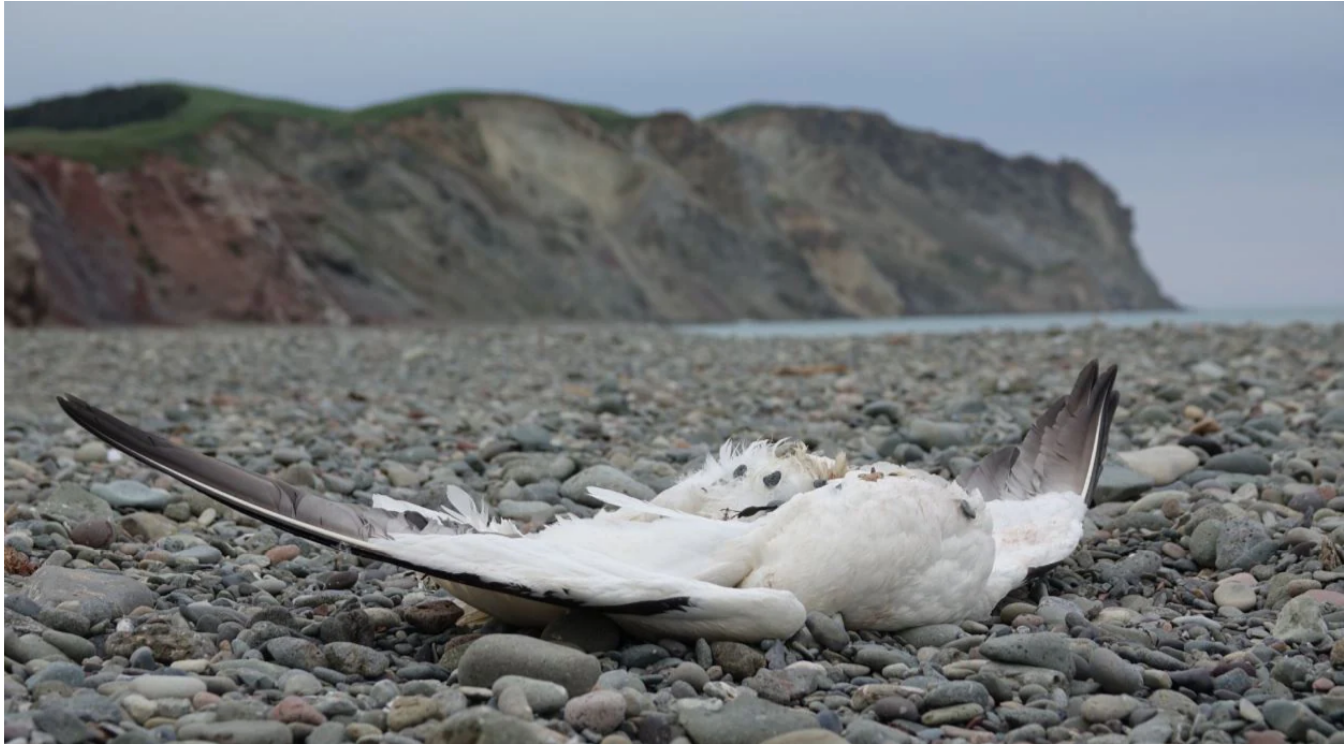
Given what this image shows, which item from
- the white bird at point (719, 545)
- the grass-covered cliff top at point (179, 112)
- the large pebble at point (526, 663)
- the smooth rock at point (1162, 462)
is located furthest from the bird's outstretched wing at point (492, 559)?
the grass-covered cliff top at point (179, 112)

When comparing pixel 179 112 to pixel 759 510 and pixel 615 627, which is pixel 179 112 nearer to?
pixel 759 510

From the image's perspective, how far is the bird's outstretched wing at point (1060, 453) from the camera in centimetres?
438

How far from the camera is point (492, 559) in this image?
300cm

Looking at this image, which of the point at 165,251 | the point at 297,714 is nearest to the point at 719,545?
the point at 297,714

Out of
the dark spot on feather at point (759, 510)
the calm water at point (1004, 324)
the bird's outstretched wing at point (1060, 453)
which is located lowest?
the calm water at point (1004, 324)

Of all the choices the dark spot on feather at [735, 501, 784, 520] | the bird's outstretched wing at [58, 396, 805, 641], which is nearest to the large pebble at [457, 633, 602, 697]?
the bird's outstretched wing at [58, 396, 805, 641]

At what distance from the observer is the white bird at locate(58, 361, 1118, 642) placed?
300 centimetres

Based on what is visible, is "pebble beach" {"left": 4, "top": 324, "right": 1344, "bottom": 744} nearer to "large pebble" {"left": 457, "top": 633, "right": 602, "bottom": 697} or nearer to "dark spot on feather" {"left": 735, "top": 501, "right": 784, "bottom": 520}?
"large pebble" {"left": 457, "top": 633, "right": 602, "bottom": 697}

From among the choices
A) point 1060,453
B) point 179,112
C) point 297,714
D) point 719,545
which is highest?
point 179,112

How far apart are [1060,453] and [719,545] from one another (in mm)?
1666

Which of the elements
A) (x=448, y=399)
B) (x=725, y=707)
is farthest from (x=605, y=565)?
(x=448, y=399)

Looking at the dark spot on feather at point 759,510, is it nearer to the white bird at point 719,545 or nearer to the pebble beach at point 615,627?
the white bird at point 719,545

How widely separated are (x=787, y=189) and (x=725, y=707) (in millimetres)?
80513

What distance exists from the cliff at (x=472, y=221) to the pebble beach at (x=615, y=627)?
22041 mm
